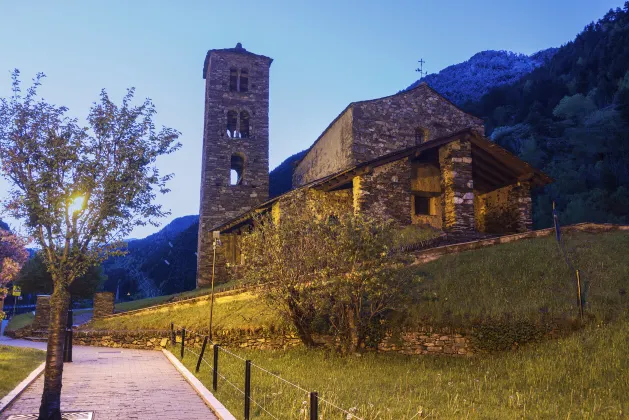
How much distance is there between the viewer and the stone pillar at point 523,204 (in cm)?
2230

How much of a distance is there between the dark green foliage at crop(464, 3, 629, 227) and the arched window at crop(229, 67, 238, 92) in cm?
2332

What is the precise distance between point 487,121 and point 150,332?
158 ft

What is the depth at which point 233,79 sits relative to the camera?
36156mm

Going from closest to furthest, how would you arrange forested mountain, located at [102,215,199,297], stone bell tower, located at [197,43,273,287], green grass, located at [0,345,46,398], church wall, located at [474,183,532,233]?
green grass, located at [0,345,46,398]
church wall, located at [474,183,532,233]
stone bell tower, located at [197,43,273,287]
forested mountain, located at [102,215,199,297]

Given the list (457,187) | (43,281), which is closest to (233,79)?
(457,187)

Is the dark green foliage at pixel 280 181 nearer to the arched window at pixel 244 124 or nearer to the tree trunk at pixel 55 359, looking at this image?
the arched window at pixel 244 124

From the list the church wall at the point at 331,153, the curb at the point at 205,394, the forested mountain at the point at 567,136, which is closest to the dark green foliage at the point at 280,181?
the forested mountain at the point at 567,136

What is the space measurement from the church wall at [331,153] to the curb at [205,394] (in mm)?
16037

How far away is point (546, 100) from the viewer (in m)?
54.9

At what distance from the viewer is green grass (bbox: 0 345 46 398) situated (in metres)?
10.6

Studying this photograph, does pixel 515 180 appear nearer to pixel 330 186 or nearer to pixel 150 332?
pixel 330 186

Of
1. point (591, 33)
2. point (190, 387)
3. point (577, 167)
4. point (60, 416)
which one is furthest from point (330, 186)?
point (591, 33)

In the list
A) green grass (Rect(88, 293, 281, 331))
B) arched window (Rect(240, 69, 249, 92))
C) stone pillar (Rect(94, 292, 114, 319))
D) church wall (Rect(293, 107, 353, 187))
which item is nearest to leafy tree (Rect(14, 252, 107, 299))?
stone pillar (Rect(94, 292, 114, 319))

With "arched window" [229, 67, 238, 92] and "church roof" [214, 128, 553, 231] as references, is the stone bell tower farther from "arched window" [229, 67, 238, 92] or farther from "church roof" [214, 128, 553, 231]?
"church roof" [214, 128, 553, 231]
